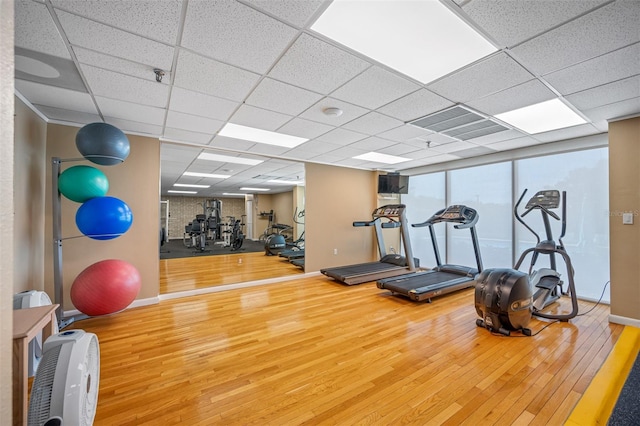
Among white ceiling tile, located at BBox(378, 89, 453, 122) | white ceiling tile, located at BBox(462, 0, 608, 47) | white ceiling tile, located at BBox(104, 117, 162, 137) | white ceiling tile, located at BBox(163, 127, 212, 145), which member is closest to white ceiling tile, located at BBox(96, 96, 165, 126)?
white ceiling tile, located at BBox(104, 117, 162, 137)

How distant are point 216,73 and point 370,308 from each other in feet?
11.0

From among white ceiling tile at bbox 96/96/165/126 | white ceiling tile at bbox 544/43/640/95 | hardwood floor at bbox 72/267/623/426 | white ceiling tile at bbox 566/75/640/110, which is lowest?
hardwood floor at bbox 72/267/623/426

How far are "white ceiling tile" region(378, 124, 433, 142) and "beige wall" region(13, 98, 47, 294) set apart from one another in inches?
167

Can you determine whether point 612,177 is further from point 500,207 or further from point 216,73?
point 216,73

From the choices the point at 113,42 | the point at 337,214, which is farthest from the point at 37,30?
the point at 337,214

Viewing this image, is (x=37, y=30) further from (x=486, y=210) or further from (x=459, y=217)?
(x=486, y=210)

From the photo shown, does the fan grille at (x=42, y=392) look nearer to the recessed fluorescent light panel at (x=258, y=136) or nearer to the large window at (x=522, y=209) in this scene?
the recessed fluorescent light panel at (x=258, y=136)

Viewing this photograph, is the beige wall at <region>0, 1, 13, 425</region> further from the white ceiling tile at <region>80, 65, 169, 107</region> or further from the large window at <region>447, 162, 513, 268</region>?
the large window at <region>447, 162, 513, 268</region>

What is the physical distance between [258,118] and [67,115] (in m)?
2.27

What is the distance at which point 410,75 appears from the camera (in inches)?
90.0

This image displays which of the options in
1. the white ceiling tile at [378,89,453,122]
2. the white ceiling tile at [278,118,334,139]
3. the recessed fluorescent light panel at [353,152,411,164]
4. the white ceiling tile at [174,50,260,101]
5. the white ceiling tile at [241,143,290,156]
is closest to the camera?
the white ceiling tile at [174,50,260,101]

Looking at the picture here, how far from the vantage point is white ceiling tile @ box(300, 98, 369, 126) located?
2.85 metres

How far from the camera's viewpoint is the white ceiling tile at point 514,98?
8.12 feet

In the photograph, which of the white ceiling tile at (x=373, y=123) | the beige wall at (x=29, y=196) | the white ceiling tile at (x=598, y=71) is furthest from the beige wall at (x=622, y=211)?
the beige wall at (x=29, y=196)
